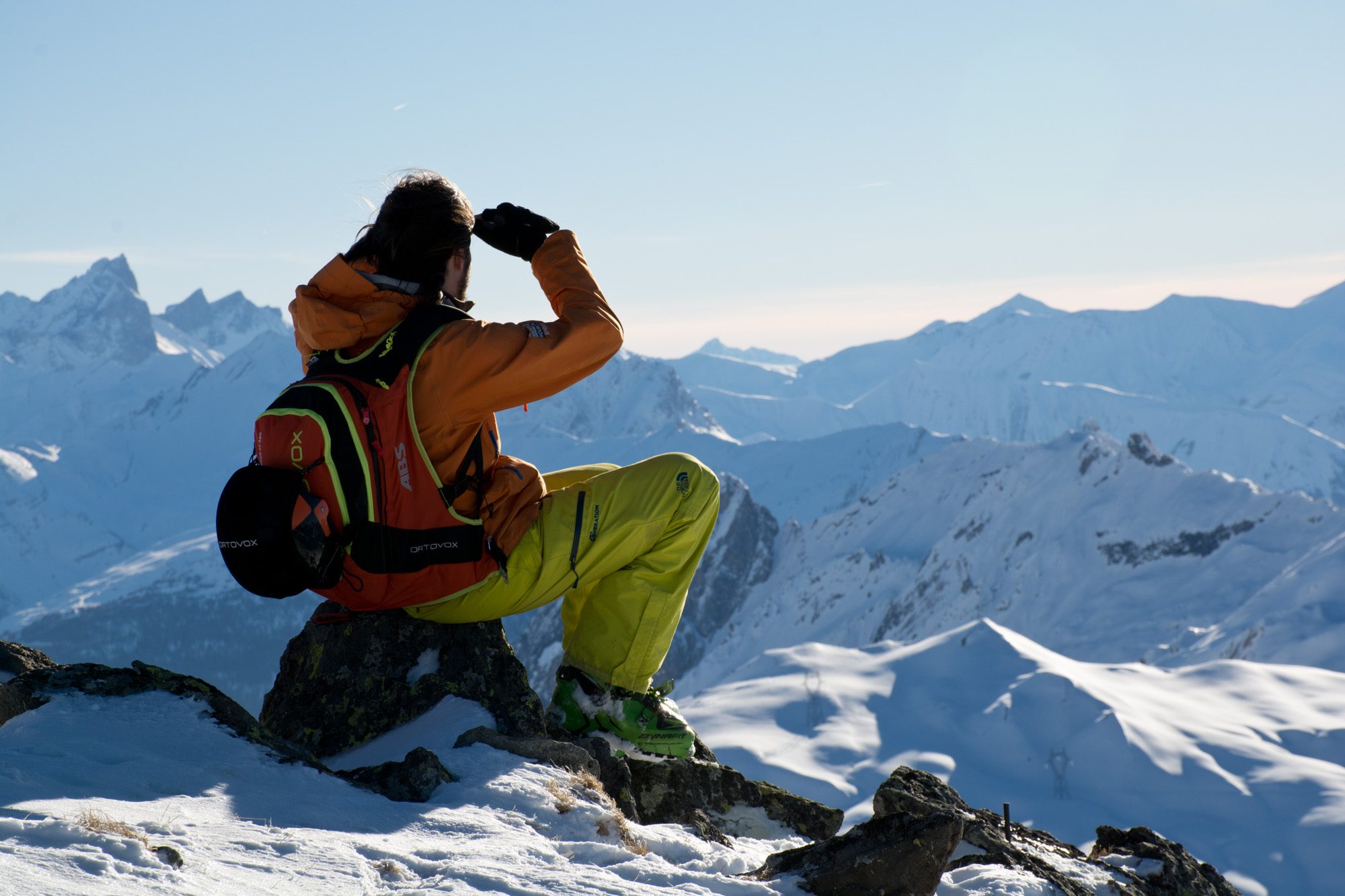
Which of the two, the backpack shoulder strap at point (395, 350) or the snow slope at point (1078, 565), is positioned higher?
the backpack shoulder strap at point (395, 350)

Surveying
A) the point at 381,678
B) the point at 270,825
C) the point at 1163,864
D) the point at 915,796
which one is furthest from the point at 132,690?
the point at 1163,864

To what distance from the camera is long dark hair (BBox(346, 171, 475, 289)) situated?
18.4 feet

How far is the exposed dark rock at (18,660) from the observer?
6465 mm

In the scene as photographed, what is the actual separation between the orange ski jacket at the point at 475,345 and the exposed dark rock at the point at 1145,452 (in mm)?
168284

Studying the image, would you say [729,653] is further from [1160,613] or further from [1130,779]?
[1130,779]

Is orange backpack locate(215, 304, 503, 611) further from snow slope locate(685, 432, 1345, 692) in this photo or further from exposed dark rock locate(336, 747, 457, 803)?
snow slope locate(685, 432, 1345, 692)

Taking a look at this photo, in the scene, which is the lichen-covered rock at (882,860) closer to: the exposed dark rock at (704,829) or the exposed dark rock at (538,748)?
the exposed dark rock at (704,829)

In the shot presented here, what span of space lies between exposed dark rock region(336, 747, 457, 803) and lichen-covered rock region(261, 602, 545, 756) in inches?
33.6

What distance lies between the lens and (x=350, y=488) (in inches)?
215

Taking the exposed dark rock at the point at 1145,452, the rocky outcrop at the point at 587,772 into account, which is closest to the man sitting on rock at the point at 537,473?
the rocky outcrop at the point at 587,772

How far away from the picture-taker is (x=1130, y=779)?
56281 millimetres

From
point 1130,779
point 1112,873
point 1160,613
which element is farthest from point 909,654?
point 1112,873

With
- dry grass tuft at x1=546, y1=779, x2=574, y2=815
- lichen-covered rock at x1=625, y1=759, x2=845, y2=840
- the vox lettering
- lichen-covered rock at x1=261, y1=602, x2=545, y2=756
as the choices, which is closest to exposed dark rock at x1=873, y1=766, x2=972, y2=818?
lichen-covered rock at x1=625, y1=759, x2=845, y2=840

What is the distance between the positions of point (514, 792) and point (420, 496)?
1556mm
